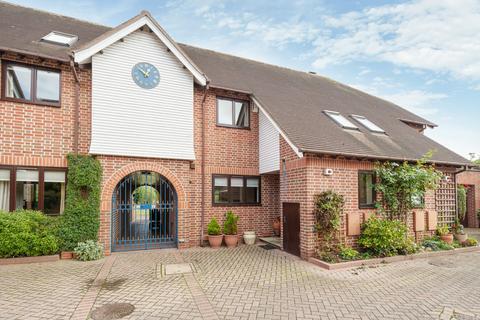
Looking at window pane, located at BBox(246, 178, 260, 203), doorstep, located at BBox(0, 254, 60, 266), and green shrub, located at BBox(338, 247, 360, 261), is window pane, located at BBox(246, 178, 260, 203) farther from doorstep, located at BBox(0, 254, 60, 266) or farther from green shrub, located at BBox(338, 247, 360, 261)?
doorstep, located at BBox(0, 254, 60, 266)

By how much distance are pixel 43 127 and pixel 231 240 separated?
→ 22.5 ft

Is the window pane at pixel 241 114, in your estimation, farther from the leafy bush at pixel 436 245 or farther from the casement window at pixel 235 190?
the leafy bush at pixel 436 245

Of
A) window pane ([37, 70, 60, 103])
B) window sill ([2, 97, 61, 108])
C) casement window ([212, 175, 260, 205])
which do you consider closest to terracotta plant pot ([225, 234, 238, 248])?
casement window ([212, 175, 260, 205])

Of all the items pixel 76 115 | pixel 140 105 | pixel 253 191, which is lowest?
pixel 253 191

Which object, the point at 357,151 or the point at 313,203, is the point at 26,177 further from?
the point at 357,151

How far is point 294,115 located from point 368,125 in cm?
374

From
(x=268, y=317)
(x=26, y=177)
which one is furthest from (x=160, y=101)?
(x=268, y=317)

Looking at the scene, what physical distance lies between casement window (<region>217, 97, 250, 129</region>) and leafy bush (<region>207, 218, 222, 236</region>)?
371 cm

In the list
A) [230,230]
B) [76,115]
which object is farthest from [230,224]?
[76,115]

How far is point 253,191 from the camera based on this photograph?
11344mm

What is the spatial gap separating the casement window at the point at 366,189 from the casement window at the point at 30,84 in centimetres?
987

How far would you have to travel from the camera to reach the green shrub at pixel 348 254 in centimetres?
794

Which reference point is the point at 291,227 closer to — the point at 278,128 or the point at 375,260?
the point at 375,260

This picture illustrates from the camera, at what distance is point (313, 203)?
8320 mm
